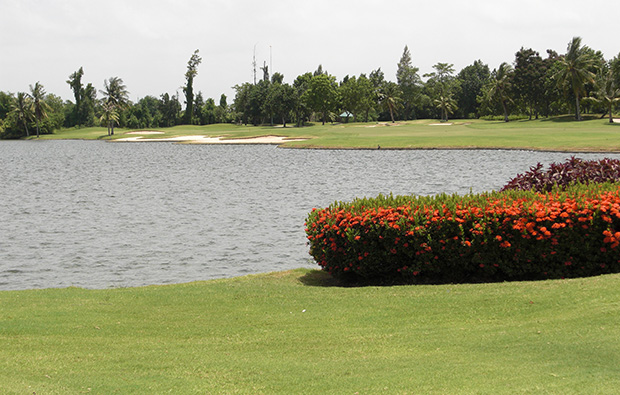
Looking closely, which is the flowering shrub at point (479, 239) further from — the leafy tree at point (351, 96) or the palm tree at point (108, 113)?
the leafy tree at point (351, 96)

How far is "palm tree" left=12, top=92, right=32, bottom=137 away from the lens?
132 m

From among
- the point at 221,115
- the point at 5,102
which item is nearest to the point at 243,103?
the point at 221,115

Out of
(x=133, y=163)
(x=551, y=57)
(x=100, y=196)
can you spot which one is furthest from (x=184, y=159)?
(x=551, y=57)

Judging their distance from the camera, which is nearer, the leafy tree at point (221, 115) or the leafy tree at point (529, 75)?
the leafy tree at point (529, 75)

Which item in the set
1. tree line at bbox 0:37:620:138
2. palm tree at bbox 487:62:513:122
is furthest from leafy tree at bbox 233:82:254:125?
palm tree at bbox 487:62:513:122

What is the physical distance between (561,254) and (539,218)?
2.60 feet

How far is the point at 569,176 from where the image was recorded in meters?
15.5

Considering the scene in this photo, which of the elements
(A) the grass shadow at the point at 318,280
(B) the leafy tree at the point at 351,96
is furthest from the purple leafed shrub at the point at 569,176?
(B) the leafy tree at the point at 351,96

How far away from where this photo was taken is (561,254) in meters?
11.6

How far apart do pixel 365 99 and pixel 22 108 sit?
71546 mm

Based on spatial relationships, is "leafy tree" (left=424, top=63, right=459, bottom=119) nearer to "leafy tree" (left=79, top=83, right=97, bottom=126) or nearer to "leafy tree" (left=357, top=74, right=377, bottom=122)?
"leafy tree" (left=357, top=74, right=377, bottom=122)

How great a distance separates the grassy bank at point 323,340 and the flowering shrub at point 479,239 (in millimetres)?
921

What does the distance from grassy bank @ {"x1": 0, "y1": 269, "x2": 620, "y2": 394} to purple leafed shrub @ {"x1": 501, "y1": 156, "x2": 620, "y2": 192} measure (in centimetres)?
519

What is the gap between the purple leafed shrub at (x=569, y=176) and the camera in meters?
15.2
